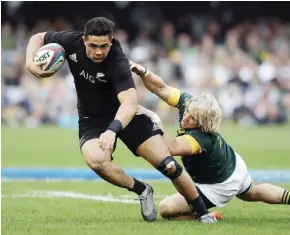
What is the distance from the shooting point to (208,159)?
825 centimetres

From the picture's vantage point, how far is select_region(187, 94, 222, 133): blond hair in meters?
8.19

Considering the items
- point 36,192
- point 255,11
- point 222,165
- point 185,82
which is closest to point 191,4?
point 255,11

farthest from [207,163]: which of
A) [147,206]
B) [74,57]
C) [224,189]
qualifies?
[74,57]

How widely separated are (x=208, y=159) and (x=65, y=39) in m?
1.73

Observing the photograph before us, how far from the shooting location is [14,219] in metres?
8.14

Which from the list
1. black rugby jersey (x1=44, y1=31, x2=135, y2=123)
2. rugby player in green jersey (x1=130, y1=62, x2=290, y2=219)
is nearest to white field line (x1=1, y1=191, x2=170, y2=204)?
rugby player in green jersey (x1=130, y1=62, x2=290, y2=219)

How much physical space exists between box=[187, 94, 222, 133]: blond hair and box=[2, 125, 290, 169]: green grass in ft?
20.0

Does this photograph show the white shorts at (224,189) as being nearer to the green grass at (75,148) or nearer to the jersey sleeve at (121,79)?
the jersey sleeve at (121,79)

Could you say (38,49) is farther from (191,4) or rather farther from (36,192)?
(191,4)

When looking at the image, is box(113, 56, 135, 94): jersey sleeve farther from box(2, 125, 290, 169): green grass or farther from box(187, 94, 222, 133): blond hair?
box(2, 125, 290, 169): green grass

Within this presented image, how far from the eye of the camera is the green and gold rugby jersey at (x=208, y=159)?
8164mm

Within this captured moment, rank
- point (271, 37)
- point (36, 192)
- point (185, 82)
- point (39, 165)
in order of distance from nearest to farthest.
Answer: point (36, 192)
point (39, 165)
point (185, 82)
point (271, 37)

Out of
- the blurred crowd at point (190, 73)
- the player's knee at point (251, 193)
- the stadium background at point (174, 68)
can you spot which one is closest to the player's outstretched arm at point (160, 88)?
the player's knee at point (251, 193)

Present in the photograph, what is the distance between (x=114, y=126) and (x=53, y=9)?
19.6 metres
